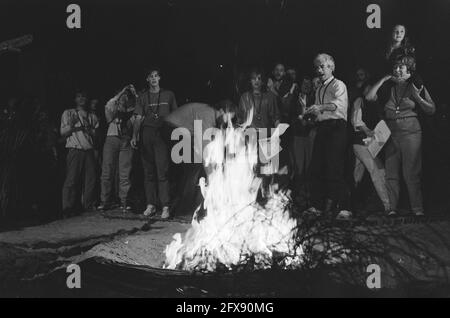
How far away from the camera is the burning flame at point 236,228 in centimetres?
673

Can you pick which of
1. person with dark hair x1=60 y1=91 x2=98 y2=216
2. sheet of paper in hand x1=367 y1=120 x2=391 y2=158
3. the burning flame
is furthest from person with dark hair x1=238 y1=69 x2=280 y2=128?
person with dark hair x1=60 y1=91 x2=98 y2=216

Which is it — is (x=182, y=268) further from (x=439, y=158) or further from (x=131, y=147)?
(x=439, y=158)

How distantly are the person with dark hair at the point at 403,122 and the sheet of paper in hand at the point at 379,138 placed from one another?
0.07 meters

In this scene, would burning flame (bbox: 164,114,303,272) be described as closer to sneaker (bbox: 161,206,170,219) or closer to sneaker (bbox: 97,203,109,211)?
sneaker (bbox: 161,206,170,219)

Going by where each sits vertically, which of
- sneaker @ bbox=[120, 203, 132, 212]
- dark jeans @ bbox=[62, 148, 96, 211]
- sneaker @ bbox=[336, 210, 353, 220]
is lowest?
sneaker @ bbox=[336, 210, 353, 220]

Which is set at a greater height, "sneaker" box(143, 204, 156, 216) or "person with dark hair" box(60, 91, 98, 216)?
"person with dark hair" box(60, 91, 98, 216)

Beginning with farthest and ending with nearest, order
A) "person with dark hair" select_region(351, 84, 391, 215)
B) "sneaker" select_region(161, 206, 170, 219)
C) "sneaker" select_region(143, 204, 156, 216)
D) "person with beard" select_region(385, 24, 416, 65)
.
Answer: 1. "sneaker" select_region(143, 204, 156, 216)
2. "sneaker" select_region(161, 206, 170, 219)
3. "person with dark hair" select_region(351, 84, 391, 215)
4. "person with beard" select_region(385, 24, 416, 65)

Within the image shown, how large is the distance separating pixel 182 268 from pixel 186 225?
1.68 meters

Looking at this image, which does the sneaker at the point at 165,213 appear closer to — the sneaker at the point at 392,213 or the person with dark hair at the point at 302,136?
the person with dark hair at the point at 302,136

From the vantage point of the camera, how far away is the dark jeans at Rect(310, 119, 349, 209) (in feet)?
28.2

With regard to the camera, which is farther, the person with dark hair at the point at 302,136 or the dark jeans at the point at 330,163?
the person with dark hair at the point at 302,136

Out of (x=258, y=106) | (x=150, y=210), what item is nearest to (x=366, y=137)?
(x=258, y=106)

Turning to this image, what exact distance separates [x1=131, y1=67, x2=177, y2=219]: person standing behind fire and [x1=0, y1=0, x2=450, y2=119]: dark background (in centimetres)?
38

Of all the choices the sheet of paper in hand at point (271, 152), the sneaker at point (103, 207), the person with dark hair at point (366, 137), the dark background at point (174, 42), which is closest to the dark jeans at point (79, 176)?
the sneaker at point (103, 207)
